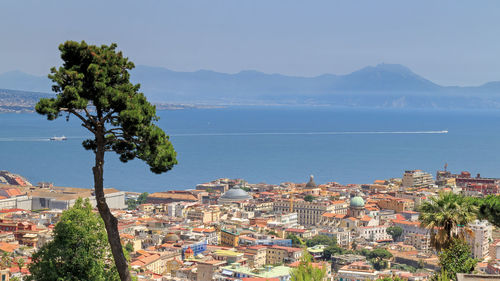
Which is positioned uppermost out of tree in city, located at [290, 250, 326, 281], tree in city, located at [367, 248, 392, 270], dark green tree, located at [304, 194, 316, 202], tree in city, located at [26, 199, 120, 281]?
tree in city, located at [26, 199, 120, 281]

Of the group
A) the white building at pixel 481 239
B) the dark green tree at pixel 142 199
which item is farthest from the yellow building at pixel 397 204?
the dark green tree at pixel 142 199

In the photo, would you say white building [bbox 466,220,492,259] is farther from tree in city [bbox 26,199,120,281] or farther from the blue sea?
the blue sea

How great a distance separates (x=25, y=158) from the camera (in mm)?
86688

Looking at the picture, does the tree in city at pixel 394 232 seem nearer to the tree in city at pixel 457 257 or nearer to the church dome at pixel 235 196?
the church dome at pixel 235 196

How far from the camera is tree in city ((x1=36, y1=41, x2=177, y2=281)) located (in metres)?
7.34

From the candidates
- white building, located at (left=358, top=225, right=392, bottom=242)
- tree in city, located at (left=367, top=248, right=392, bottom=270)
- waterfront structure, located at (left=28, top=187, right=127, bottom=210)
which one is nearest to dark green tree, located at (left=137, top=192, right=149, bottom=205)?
waterfront structure, located at (left=28, top=187, right=127, bottom=210)

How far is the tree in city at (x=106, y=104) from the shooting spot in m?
7.34

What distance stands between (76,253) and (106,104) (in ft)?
6.86

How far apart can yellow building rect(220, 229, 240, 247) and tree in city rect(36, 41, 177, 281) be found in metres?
30.2

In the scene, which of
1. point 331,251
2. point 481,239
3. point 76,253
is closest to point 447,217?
point 76,253

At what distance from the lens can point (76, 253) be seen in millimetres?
8312

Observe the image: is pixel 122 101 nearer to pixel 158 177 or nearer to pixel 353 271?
pixel 353 271

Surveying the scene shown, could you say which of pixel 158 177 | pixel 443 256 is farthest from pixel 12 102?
pixel 443 256

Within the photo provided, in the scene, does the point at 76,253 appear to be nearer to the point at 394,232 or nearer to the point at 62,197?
the point at 394,232
